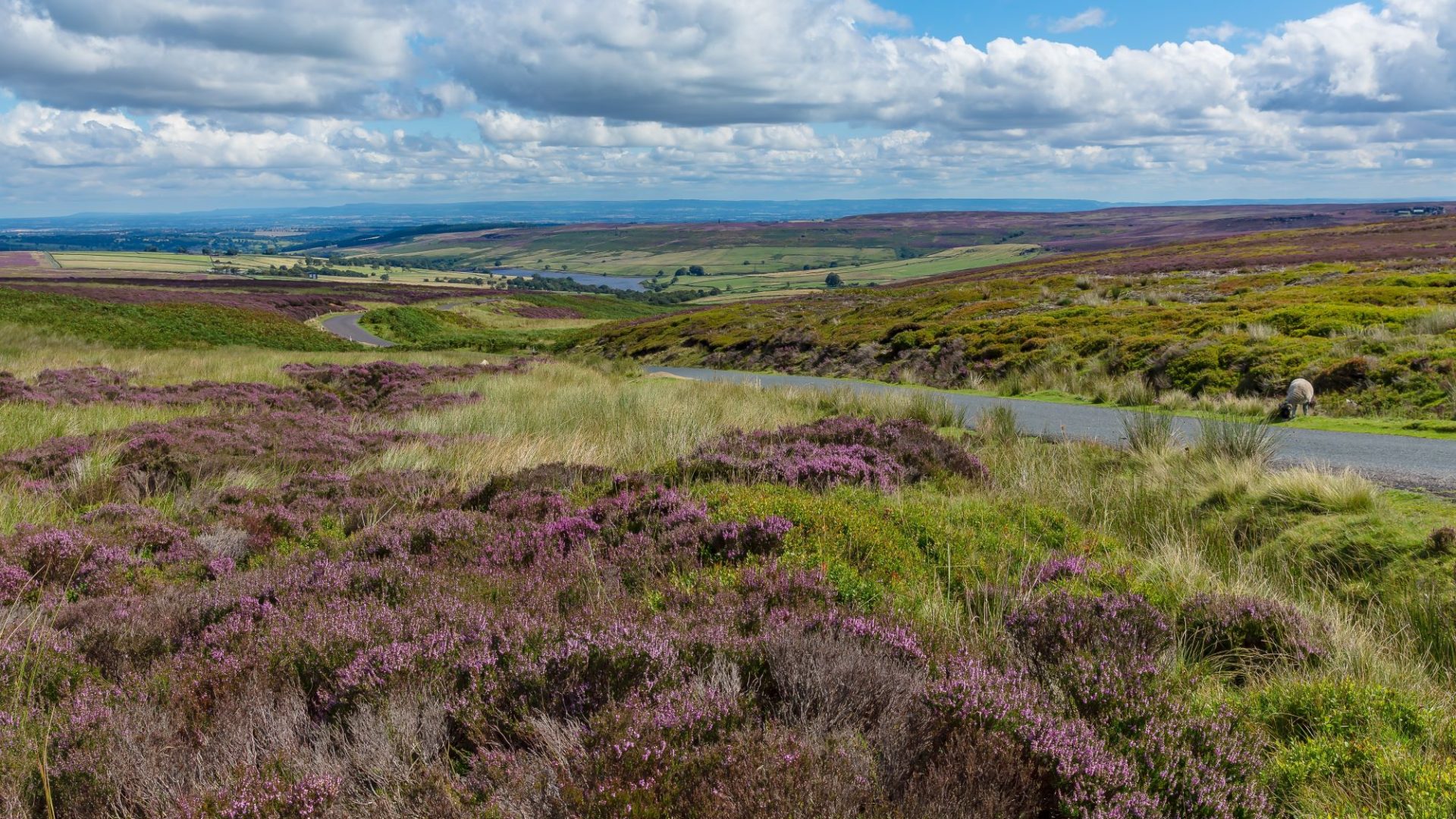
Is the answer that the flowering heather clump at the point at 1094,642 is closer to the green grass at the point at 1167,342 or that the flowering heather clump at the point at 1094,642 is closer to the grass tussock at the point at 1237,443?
the grass tussock at the point at 1237,443

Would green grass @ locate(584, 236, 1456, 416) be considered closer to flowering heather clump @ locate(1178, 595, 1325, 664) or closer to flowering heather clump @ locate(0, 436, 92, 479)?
flowering heather clump @ locate(1178, 595, 1325, 664)

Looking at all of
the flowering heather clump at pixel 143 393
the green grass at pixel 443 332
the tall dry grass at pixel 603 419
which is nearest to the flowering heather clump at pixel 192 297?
the green grass at pixel 443 332

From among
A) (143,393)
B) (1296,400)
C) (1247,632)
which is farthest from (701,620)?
(143,393)

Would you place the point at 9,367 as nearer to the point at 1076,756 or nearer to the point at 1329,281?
the point at 1076,756

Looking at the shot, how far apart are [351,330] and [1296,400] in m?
73.6

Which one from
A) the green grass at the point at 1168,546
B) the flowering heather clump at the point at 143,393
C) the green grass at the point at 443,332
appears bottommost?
the green grass at the point at 443,332

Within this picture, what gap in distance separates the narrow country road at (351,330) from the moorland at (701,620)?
2109 inches

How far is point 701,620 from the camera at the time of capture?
Answer: 12.8 ft

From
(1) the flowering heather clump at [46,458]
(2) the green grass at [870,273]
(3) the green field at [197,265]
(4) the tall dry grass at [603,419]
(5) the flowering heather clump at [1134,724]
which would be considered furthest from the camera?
(2) the green grass at [870,273]


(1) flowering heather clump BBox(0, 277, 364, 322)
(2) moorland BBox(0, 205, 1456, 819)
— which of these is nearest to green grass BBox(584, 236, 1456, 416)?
(2) moorland BBox(0, 205, 1456, 819)

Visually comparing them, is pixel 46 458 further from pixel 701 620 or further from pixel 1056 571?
pixel 1056 571

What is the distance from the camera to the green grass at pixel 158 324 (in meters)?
42.7

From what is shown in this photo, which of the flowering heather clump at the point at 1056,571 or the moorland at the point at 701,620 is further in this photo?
the flowering heather clump at the point at 1056,571

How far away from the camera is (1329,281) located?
104 feet
